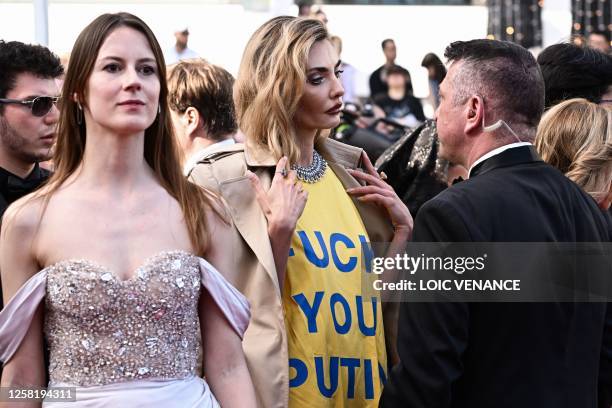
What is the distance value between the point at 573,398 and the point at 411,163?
2700 millimetres

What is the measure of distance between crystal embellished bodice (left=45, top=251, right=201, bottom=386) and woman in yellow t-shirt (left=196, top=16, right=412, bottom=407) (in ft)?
1.69

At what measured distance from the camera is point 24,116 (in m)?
4.16

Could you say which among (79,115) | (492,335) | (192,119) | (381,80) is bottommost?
(381,80)

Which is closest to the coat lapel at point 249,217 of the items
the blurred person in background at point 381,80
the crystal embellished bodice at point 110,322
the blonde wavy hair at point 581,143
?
the crystal embellished bodice at point 110,322

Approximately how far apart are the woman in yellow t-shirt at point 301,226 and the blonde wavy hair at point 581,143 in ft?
2.31

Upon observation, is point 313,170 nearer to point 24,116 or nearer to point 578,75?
point 24,116

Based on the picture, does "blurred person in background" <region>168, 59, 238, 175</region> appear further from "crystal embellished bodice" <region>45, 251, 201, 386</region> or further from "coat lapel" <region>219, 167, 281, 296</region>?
"crystal embellished bodice" <region>45, 251, 201, 386</region>

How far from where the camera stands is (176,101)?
A: 4.82m

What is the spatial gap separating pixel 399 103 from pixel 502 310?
8.26m

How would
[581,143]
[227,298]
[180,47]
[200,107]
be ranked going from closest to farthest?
[227,298], [581,143], [200,107], [180,47]

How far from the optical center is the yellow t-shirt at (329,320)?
3.67m

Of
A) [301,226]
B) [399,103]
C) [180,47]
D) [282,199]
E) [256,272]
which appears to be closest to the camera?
[256,272]

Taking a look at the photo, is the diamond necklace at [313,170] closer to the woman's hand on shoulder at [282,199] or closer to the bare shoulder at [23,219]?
the woman's hand on shoulder at [282,199]

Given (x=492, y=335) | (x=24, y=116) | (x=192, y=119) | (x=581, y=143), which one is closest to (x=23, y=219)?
(x=24, y=116)
